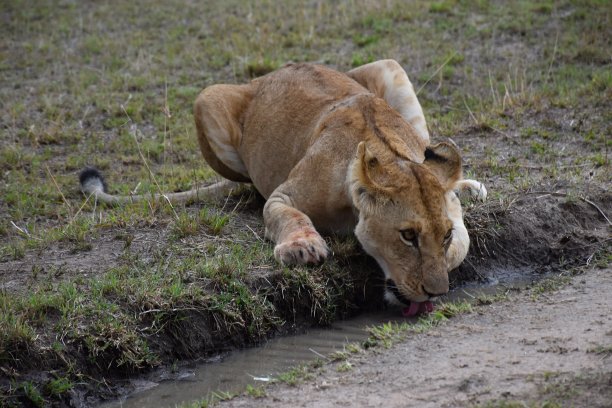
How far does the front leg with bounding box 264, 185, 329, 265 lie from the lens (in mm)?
6102

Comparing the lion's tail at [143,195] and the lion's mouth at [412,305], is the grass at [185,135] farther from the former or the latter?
the lion's mouth at [412,305]

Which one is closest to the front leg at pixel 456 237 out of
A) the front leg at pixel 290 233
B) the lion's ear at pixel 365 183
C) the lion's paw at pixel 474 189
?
the lion's ear at pixel 365 183

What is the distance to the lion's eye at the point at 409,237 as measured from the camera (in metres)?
5.68

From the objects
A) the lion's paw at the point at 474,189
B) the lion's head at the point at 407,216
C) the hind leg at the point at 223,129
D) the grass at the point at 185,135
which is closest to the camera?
the lion's head at the point at 407,216

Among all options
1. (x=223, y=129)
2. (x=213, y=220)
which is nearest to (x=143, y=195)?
(x=223, y=129)

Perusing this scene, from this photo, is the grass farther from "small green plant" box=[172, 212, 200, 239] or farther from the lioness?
the lioness

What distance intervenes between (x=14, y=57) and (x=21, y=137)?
100 inches

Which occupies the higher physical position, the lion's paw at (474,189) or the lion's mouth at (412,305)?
the lion's paw at (474,189)

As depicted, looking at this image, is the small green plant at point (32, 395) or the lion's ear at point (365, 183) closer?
the small green plant at point (32, 395)

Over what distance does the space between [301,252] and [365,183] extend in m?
0.60

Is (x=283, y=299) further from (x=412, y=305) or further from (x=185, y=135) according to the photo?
Answer: (x=185, y=135)

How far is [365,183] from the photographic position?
583 cm

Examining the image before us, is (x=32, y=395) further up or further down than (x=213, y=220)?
further down

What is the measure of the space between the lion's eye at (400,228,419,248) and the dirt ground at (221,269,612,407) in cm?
49
